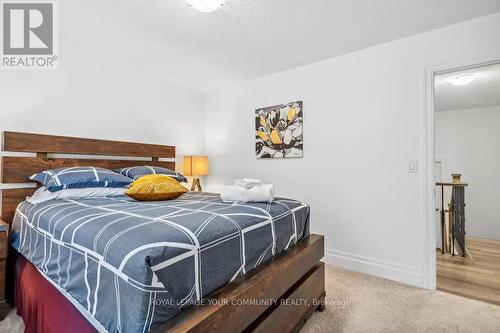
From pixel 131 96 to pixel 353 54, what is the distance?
2.60 m

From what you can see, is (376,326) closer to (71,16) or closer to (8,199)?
(8,199)

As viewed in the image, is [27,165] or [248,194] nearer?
[248,194]

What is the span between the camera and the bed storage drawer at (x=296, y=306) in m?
1.28

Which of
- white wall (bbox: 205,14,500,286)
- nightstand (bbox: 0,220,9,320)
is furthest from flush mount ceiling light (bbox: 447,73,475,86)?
nightstand (bbox: 0,220,9,320)

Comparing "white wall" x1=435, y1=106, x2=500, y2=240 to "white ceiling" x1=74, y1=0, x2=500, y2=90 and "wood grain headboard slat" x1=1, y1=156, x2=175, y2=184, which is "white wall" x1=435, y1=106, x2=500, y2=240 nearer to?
"white ceiling" x1=74, y1=0, x2=500, y2=90

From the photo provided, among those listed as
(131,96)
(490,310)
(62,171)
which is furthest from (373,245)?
(131,96)

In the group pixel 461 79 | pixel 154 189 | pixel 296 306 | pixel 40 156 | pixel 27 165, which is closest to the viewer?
pixel 296 306

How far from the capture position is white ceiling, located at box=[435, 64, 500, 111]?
304cm

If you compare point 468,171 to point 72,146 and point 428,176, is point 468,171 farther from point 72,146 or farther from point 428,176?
point 72,146

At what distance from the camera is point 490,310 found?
1.86m

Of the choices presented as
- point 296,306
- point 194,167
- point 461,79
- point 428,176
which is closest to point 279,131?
point 194,167

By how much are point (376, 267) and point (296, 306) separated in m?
1.35

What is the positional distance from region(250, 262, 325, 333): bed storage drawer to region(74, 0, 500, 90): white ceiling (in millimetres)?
1965

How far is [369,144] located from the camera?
8.31 feet
